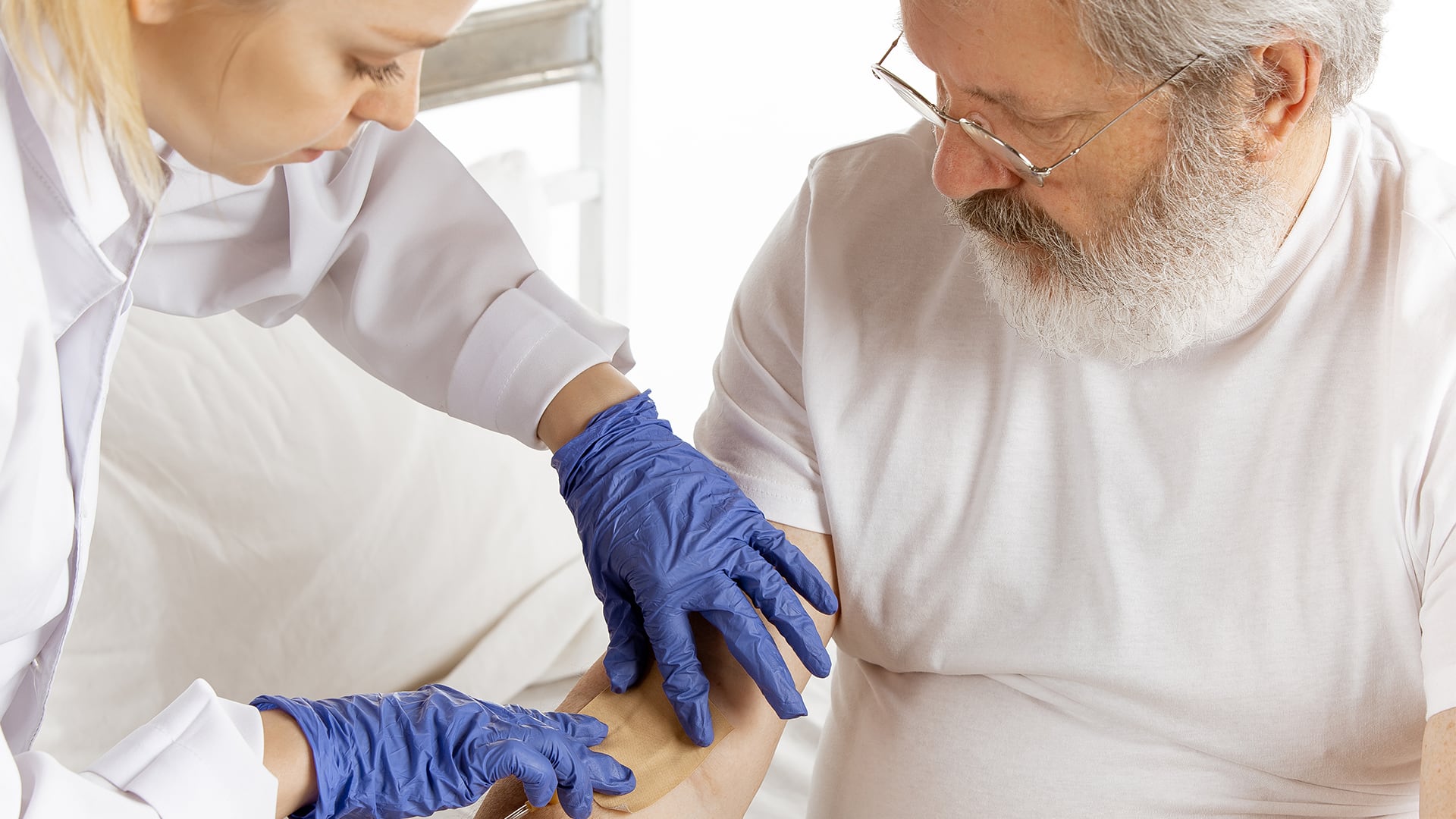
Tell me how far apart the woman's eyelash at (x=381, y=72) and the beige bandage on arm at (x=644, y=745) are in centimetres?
71

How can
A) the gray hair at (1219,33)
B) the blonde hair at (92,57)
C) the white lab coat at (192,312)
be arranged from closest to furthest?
1. the blonde hair at (92,57)
2. the white lab coat at (192,312)
3. the gray hair at (1219,33)

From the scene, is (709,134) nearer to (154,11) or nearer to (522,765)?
(522,765)

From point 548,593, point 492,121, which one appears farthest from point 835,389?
point 492,121

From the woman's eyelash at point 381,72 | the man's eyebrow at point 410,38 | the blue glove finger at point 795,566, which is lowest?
the blue glove finger at point 795,566

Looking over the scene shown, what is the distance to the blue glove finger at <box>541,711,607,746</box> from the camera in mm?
1243

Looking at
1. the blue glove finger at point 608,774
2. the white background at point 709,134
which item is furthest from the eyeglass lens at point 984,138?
the white background at point 709,134

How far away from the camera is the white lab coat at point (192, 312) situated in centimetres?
91

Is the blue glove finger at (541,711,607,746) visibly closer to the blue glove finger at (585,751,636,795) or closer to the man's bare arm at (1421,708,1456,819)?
the blue glove finger at (585,751,636,795)

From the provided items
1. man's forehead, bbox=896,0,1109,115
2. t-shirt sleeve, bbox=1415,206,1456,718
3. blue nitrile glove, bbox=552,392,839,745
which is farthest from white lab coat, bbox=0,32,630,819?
t-shirt sleeve, bbox=1415,206,1456,718

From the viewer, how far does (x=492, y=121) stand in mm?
3059

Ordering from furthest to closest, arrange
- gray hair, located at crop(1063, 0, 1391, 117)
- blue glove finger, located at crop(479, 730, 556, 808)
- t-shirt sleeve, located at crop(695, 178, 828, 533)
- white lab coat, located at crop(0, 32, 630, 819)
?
t-shirt sleeve, located at crop(695, 178, 828, 533) < blue glove finger, located at crop(479, 730, 556, 808) < gray hair, located at crop(1063, 0, 1391, 117) < white lab coat, located at crop(0, 32, 630, 819)

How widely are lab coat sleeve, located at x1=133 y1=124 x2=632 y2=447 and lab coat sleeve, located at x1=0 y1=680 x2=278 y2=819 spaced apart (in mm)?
486

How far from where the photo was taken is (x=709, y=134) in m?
3.57

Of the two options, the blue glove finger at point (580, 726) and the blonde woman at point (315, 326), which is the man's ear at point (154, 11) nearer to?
the blonde woman at point (315, 326)
